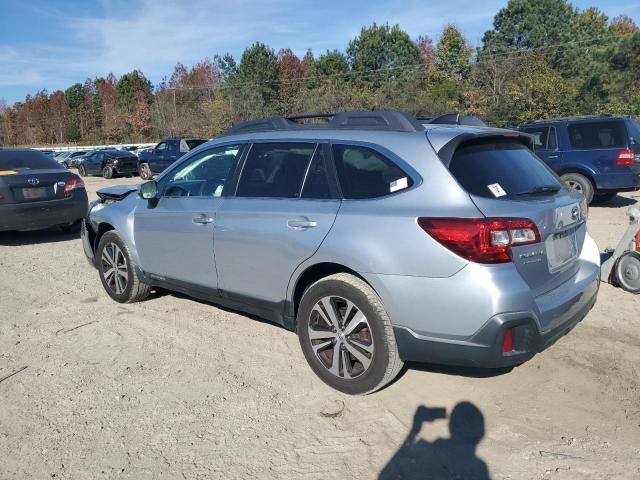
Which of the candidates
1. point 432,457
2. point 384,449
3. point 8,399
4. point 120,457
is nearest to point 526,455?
point 432,457

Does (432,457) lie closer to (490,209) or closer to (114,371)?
(490,209)

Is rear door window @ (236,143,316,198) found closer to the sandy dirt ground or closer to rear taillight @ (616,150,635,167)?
the sandy dirt ground

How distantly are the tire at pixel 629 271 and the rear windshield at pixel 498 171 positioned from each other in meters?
2.31

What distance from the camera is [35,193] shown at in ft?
28.0

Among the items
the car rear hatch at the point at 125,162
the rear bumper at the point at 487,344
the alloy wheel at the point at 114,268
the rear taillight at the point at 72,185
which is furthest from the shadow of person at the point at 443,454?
the car rear hatch at the point at 125,162

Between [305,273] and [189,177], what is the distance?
1.78 m

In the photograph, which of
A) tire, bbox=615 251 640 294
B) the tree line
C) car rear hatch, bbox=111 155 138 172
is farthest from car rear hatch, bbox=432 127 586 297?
the tree line

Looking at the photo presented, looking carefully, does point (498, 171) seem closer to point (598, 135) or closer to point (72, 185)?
point (72, 185)

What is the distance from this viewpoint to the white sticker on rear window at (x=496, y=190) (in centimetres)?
327

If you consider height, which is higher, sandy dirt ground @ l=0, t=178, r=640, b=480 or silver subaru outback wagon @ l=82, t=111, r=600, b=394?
silver subaru outback wagon @ l=82, t=111, r=600, b=394

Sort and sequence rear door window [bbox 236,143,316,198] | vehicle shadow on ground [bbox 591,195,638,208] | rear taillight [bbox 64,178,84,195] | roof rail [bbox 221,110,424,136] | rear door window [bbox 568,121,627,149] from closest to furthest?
1. roof rail [bbox 221,110,424,136]
2. rear door window [bbox 236,143,316,198]
3. rear taillight [bbox 64,178,84,195]
4. rear door window [bbox 568,121,627,149]
5. vehicle shadow on ground [bbox 591,195,638,208]

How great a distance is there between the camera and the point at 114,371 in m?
4.10

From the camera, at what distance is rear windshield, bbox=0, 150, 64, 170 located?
28.6 ft

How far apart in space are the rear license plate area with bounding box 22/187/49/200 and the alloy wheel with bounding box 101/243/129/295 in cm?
362
